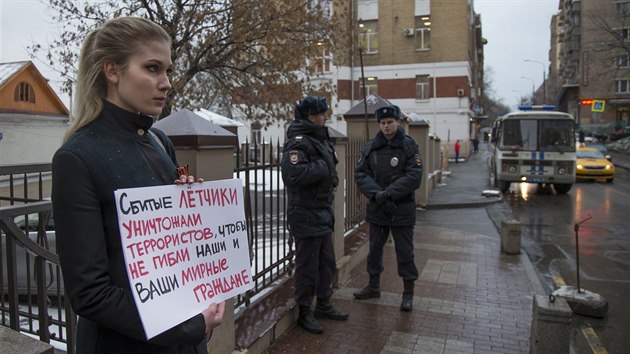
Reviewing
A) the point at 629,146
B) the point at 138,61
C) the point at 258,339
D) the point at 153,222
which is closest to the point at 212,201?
the point at 153,222

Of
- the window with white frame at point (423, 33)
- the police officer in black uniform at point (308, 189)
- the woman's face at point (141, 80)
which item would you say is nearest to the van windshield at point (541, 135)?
the police officer in black uniform at point (308, 189)

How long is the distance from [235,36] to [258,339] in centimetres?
933

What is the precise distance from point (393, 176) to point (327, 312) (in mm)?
1579

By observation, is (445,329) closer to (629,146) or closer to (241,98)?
(241,98)

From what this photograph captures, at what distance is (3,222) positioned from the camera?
2299 mm

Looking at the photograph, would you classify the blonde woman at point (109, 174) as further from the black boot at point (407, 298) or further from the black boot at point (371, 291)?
the black boot at point (371, 291)

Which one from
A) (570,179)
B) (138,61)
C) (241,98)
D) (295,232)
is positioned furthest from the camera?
(570,179)

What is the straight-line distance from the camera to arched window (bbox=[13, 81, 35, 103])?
14.1 m

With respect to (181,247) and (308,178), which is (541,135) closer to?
(308,178)

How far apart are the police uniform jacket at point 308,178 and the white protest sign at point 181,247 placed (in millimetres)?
1993

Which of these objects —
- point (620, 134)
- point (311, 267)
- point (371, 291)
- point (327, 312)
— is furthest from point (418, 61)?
point (311, 267)

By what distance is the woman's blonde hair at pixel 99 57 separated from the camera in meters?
1.59

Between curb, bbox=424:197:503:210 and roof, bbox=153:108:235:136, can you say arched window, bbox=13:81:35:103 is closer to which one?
curb, bbox=424:197:503:210

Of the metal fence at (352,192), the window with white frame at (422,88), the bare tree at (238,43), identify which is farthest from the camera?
the window with white frame at (422,88)
